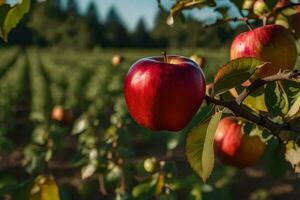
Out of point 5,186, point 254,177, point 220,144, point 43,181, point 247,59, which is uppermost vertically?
point 247,59

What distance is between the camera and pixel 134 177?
2.56m

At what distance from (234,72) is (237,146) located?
2.34 ft

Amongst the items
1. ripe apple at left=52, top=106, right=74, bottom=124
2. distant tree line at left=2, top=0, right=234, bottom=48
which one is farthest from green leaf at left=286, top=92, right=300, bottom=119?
distant tree line at left=2, top=0, right=234, bottom=48

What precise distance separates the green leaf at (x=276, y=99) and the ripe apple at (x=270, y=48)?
4cm

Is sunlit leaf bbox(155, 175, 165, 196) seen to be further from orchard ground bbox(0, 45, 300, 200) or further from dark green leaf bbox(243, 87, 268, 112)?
dark green leaf bbox(243, 87, 268, 112)

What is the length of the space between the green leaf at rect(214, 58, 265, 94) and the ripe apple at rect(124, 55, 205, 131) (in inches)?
1.4

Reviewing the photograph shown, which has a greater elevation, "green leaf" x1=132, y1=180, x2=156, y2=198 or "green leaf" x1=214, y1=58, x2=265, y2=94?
"green leaf" x1=214, y1=58, x2=265, y2=94

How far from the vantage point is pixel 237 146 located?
1641 mm

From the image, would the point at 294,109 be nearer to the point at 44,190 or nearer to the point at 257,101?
the point at 257,101

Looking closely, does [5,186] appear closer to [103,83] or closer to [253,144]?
[253,144]

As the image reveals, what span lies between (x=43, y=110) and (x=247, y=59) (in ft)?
38.6

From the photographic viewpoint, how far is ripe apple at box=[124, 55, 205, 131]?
97 centimetres

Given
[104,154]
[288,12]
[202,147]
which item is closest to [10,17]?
[202,147]

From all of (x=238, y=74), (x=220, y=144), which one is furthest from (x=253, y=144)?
(x=238, y=74)
